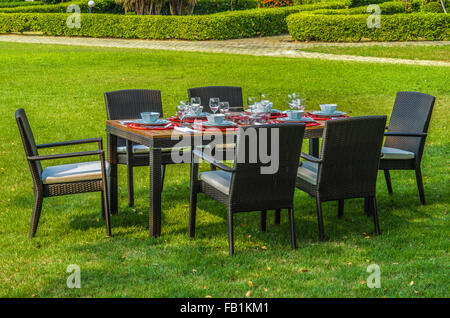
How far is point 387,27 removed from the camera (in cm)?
2209

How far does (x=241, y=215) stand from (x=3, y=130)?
562 cm

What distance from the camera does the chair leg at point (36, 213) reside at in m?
5.25

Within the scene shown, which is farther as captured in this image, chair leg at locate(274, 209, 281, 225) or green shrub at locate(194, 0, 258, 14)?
green shrub at locate(194, 0, 258, 14)

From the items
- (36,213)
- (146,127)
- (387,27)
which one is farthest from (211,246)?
(387,27)

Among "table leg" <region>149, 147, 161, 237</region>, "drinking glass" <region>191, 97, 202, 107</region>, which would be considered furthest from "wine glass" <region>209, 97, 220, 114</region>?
"table leg" <region>149, 147, 161, 237</region>

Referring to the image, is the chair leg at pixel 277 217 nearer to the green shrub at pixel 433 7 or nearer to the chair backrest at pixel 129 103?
the chair backrest at pixel 129 103

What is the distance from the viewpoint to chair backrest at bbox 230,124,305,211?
4.65 meters

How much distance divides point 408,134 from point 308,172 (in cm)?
121

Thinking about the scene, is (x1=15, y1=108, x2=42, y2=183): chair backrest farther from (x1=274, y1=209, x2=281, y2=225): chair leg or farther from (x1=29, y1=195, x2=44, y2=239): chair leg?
(x1=274, y1=209, x2=281, y2=225): chair leg

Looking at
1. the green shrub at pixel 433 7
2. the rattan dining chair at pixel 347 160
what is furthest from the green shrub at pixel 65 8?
the rattan dining chair at pixel 347 160

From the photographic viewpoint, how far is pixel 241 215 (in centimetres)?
602

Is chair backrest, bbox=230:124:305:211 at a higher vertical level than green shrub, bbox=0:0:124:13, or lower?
lower

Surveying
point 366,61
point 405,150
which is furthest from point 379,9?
point 405,150

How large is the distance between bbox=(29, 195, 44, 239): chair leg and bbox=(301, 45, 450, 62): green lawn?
1497 cm
